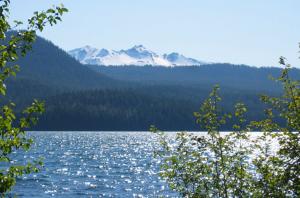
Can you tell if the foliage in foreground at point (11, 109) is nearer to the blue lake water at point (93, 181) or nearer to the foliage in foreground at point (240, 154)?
the foliage in foreground at point (240, 154)

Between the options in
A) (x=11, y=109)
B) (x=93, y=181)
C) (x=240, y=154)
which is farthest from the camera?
(x=93, y=181)

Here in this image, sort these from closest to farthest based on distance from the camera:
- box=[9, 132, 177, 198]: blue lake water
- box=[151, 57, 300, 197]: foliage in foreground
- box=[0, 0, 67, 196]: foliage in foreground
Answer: box=[0, 0, 67, 196]: foliage in foreground → box=[151, 57, 300, 197]: foliage in foreground → box=[9, 132, 177, 198]: blue lake water

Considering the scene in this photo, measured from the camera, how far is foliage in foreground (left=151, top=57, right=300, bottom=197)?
16.5 meters

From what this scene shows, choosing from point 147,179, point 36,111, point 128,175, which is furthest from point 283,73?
point 128,175

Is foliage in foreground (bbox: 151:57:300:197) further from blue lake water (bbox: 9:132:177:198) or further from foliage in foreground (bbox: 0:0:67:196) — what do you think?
blue lake water (bbox: 9:132:177:198)

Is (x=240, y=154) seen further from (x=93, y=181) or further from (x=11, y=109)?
(x=93, y=181)

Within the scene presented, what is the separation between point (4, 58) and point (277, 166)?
9.61m

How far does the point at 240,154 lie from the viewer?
18.8 m

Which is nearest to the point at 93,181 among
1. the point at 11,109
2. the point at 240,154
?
the point at 240,154

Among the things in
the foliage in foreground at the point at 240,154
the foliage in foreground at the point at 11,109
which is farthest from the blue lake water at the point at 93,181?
the foliage in foreground at the point at 11,109

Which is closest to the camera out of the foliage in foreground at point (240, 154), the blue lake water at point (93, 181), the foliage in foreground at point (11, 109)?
the foliage in foreground at point (11, 109)

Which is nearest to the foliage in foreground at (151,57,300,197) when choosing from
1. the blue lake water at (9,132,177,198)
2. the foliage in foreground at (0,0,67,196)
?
the foliage in foreground at (0,0,67,196)

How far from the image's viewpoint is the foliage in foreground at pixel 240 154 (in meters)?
16.5

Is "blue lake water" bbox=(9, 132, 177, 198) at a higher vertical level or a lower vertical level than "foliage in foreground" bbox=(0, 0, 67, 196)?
lower
